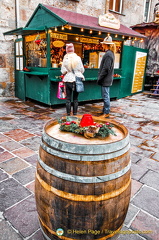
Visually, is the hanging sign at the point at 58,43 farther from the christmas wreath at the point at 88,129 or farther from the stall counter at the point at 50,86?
the christmas wreath at the point at 88,129

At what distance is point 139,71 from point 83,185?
9775mm

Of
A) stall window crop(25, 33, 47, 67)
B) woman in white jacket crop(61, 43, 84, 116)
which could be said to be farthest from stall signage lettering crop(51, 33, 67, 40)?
woman in white jacket crop(61, 43, 84, 116)

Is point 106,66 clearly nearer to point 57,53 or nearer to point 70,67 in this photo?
point 70,67

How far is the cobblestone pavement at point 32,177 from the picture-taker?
189 cm

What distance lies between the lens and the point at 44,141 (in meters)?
1.45

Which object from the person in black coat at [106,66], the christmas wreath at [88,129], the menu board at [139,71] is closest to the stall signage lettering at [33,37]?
the person in black coat at [106,66]

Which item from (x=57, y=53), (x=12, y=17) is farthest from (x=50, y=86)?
(x=12, y=17)

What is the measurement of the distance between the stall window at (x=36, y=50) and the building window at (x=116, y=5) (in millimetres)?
6681

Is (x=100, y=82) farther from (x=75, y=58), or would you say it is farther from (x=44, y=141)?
(x=44, y=141)

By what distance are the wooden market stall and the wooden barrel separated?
4925 mm

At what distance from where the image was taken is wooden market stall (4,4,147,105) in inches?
246

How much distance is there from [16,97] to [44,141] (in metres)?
7.61

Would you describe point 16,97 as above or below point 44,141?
below

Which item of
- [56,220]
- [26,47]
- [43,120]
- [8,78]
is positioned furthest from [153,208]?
[8,78]
